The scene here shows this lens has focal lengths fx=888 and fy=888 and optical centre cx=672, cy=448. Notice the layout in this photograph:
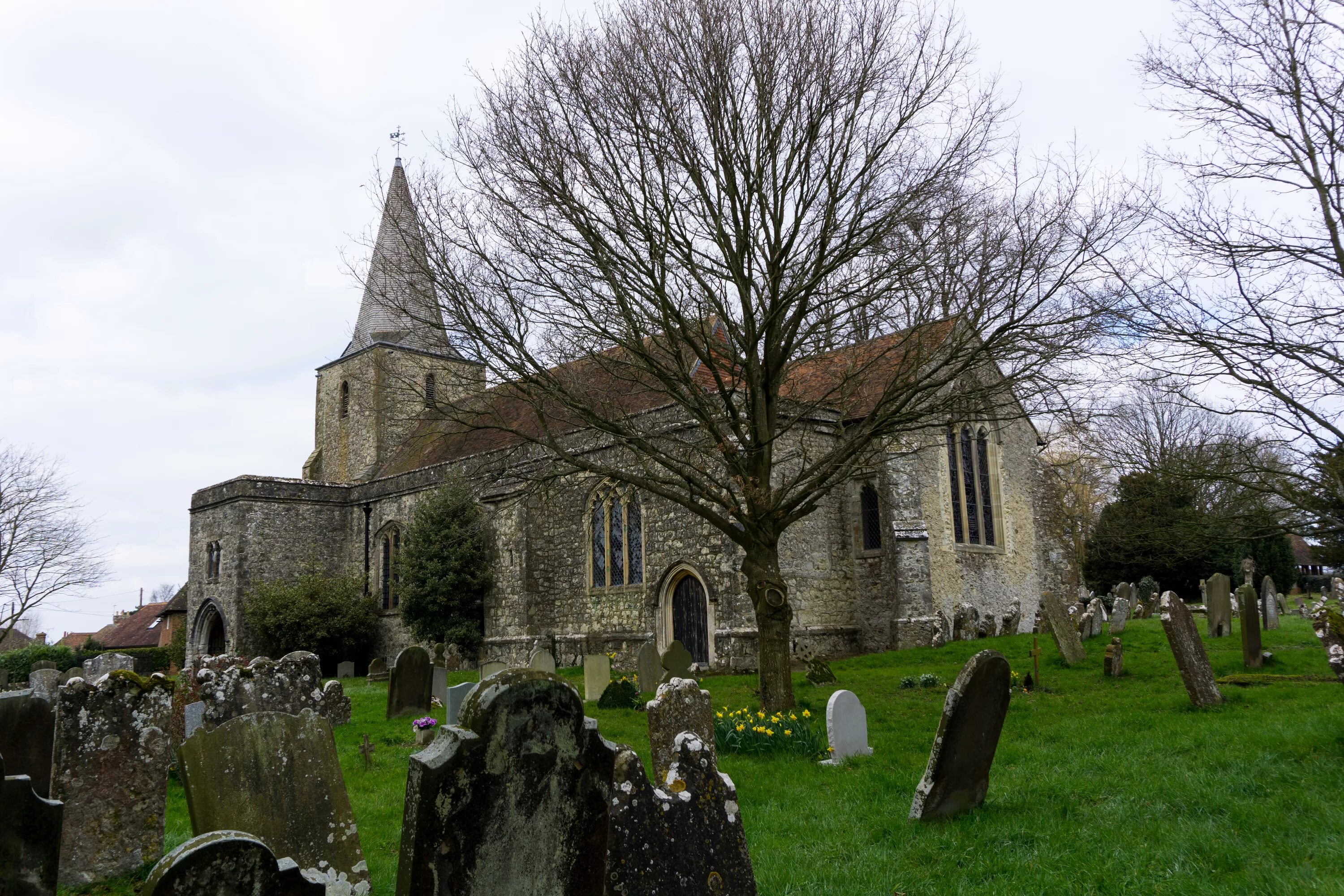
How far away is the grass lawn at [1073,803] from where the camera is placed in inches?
171

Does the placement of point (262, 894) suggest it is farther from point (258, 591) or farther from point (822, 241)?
point (258, 591)

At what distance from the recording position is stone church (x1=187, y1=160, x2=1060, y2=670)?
16297 millimetres

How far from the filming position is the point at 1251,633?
1043cm

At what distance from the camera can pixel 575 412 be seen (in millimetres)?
10414

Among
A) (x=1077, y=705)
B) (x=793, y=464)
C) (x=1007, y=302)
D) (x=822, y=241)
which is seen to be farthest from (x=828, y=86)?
(x=793, y=464)

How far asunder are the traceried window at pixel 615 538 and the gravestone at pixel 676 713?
11.8 meters

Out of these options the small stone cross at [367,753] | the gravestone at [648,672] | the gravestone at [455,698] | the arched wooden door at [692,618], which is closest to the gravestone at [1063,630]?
the gravestone at [648,672]

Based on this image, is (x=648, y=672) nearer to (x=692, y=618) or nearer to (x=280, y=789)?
(x=692, y=618)

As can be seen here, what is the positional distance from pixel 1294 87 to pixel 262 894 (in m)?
10.0

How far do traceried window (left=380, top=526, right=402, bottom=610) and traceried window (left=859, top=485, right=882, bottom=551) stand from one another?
1410 cm

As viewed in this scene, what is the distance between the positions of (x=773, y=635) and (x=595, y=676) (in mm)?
3703

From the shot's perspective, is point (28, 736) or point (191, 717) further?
point (191, 717)

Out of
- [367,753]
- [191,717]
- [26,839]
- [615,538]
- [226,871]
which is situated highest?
[615,538]

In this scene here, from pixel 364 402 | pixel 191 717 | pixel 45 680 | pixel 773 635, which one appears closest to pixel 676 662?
pixel 773 635
